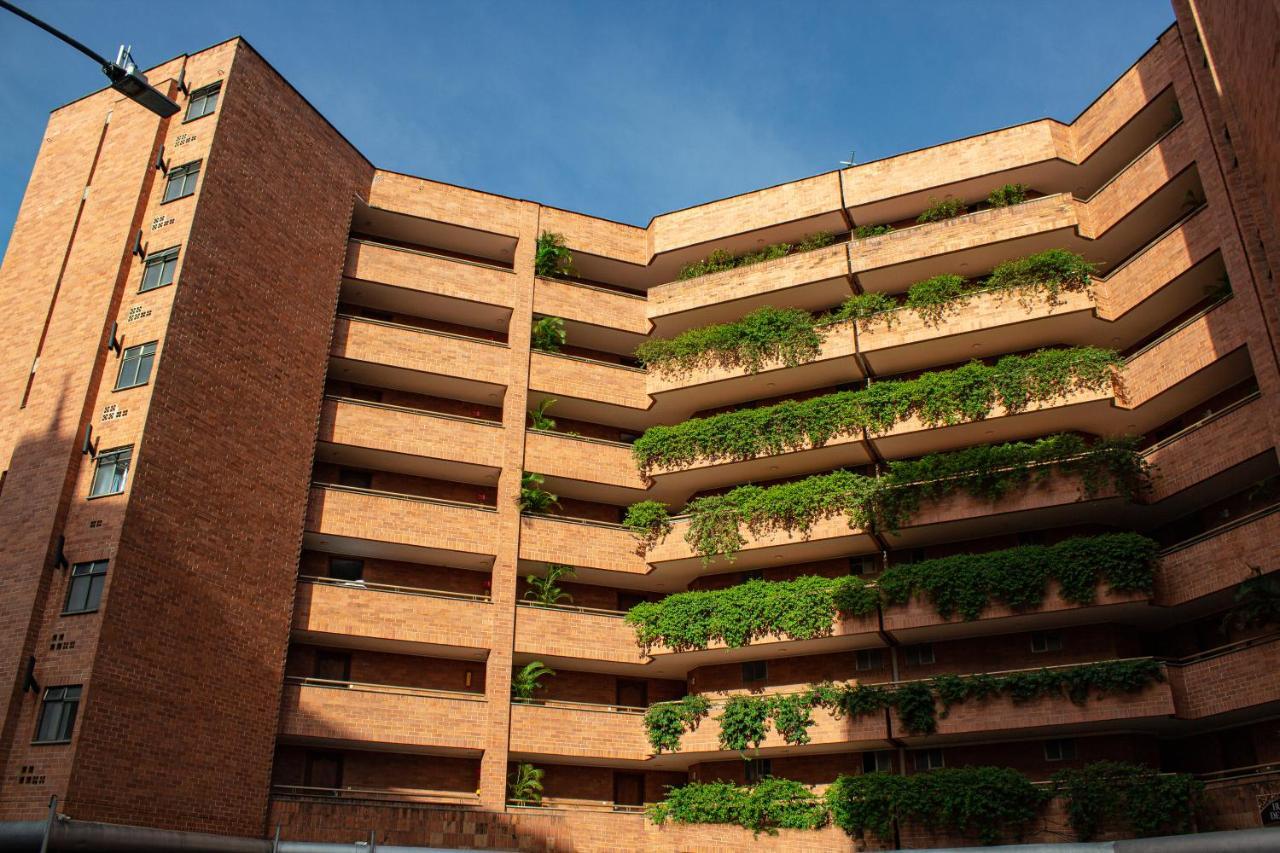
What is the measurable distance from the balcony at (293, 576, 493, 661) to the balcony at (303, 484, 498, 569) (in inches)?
50.3

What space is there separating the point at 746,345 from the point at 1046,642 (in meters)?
14.2

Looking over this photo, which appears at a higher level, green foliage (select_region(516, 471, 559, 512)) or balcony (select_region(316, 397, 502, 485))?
balcony (select_region(316, 397, 502, 485))

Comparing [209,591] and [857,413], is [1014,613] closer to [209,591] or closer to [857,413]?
[857,413]

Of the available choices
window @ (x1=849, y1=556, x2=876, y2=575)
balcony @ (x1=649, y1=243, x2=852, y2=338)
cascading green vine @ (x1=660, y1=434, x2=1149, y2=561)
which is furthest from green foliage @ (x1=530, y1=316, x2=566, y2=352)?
window @ (x1=849, y1=556, x2=876, y2=575)

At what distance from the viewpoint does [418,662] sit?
38375 mm

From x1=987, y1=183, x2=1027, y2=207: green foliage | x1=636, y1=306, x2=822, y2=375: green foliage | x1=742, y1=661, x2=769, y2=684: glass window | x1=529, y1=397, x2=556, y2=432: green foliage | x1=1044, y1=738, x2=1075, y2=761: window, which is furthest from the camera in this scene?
x1=529, y1=397, x2=556, y2=432: green foliage

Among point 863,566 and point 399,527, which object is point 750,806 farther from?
point 399,527

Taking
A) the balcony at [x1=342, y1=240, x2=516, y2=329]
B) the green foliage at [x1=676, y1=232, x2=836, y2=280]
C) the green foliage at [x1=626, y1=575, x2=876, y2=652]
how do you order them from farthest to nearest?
1. the green foliage at [x1=676, y1=232, x2=836, y2=280]
2. the balcony at [x1=342, y1=240, x2=516, y2=329]
3. the green foliage at [x1=626, y1=575, x2=876, y2=652]

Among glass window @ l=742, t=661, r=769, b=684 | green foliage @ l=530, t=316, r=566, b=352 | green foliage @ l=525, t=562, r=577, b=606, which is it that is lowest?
glass window @ l=742, t=661, r=769, b=684

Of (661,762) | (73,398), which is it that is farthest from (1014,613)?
Result: (73,398)

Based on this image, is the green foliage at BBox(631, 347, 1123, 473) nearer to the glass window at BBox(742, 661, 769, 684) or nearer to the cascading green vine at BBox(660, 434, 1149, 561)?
the cascading green vine at BBox(660, 434, 1149, 561)

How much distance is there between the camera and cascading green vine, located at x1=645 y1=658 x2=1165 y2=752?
32.2 metres

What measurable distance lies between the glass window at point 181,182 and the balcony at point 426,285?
21.5 ft

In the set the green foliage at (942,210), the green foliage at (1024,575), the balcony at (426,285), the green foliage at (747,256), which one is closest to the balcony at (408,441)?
the balcony at (426,285)
